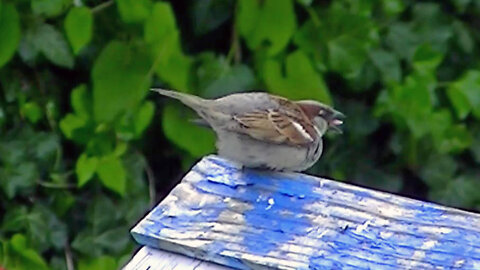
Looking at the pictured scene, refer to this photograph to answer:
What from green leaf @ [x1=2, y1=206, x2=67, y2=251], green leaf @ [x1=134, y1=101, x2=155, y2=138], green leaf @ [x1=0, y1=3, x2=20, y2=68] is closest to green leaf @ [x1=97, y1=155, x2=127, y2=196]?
green leaf @ [x1=134, y1=101, x2=155, y2=138]

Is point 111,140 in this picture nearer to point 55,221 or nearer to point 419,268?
point 55,221

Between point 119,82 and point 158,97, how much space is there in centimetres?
25

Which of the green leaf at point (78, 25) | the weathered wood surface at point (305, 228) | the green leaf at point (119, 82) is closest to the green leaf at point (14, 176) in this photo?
the green leaf at point (119, 82)

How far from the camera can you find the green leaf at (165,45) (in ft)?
12.3

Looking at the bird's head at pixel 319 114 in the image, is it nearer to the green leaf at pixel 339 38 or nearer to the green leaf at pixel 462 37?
the green leaf at pixel 339 38

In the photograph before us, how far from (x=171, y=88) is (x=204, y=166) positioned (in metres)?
1.27

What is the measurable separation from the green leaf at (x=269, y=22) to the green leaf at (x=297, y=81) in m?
0.06

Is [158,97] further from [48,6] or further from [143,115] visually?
[48,6]

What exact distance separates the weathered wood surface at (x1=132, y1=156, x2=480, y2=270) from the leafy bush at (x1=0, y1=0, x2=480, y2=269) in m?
1.33

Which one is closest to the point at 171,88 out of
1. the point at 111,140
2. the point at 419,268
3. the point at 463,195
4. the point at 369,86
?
the point at 111,140

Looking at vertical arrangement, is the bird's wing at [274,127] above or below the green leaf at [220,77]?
above

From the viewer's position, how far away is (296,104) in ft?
10.3

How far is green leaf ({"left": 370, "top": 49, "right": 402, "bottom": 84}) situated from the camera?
4.18 metres

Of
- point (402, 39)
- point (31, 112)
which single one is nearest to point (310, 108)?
point (31, 112)
